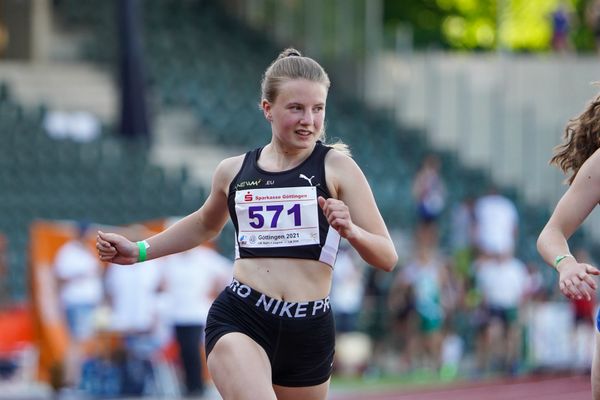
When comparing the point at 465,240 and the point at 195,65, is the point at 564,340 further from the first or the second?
the point at 195,65

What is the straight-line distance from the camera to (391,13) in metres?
Result: 37.5

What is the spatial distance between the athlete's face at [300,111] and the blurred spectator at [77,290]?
10.3 meters

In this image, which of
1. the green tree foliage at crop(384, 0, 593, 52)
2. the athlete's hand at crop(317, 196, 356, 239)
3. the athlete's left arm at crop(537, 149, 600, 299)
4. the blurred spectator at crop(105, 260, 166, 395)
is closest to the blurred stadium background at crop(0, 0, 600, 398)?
the blurred spectator at crop(105, 260, 166, 395)

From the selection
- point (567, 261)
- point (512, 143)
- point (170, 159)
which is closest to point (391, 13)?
point (512, 143)

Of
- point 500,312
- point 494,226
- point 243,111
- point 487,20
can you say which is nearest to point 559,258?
point 500,312

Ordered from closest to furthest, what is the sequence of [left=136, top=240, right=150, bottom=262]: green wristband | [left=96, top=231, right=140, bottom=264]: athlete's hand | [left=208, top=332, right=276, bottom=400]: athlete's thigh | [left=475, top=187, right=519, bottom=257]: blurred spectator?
[left=208, top=332, right=276, bottom=400]: athlete's thigh < [left=96, top=231, right=140, bottom=264]: athlete's hand < [left=136, top=240, right=150, bottom=262]: green wristband < [left=475, top=187, right=519, bottom=257]: blurred spectator

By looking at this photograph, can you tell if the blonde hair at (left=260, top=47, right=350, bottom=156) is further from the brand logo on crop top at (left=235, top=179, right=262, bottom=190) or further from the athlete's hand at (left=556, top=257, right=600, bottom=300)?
the athlete's hand at (left=556, top=257, right=600, bottom=300)

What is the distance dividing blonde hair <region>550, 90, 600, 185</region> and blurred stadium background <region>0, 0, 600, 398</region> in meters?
13.1

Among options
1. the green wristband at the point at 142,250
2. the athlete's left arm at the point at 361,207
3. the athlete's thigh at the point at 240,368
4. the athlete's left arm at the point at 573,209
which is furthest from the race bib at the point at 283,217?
the athlete's left arm at the point at 573,209

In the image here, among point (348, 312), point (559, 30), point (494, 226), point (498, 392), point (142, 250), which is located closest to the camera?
point (142, 250)

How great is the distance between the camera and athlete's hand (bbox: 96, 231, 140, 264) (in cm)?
699

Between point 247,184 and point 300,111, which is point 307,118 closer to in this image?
point 300,111

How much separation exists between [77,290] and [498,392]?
5.30m

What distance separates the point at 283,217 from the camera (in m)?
6.73
